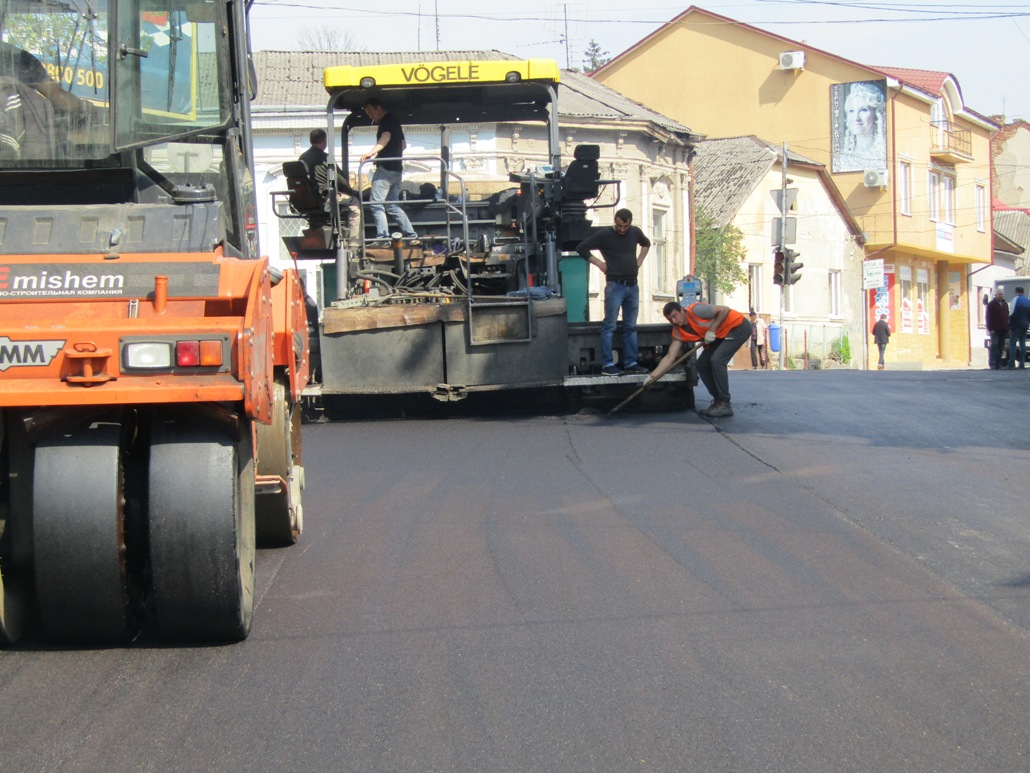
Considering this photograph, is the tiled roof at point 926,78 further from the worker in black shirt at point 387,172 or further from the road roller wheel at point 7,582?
the road roller wheel at point 7,582

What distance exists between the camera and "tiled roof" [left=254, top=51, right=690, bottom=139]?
1289 inches

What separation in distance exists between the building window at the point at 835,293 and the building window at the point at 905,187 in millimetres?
3781

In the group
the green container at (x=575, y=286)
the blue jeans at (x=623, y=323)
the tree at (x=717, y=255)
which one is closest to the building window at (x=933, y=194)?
the tree at (x=717, y=255)

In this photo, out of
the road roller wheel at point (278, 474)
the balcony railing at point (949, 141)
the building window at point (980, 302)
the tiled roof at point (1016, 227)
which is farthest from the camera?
the tiled roof at point (1016, 227)

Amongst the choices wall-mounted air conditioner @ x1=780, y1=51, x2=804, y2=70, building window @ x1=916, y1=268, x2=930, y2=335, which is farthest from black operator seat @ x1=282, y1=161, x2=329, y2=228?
building window @ x1=916, y1=268, x2=930, y2=335

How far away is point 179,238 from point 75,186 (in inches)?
24.3

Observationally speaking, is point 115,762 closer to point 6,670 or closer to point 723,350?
point 6,670

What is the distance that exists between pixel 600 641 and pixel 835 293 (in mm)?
42814

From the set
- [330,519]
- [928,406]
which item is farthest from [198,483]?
[928,406]

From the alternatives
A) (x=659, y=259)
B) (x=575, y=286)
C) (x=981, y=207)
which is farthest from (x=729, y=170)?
(x=575, y=286)

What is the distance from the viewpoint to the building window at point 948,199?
167 feet

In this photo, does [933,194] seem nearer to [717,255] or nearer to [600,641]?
[717,255]

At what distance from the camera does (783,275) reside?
34375mm

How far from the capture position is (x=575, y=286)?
1451 centimetres
